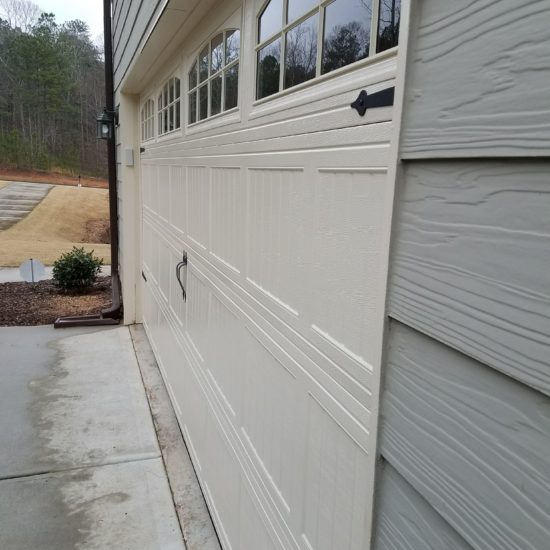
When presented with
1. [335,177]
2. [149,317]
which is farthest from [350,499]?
[149,317]

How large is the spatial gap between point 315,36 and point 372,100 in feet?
1.65

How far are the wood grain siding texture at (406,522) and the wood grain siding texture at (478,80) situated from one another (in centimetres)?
50

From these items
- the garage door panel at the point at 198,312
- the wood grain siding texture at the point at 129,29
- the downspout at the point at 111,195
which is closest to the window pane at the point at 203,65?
the wood grain siding texture at the point at 129,29

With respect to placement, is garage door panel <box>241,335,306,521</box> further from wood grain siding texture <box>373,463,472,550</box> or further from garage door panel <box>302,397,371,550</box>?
wood grain siding texture <box>373,463,472,550</box>

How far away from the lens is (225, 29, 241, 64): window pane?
236cm

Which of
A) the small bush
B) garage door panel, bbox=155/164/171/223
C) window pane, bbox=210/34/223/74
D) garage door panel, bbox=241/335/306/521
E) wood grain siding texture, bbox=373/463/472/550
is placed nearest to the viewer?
wood grain siding texture, bbox=373/463/472/550

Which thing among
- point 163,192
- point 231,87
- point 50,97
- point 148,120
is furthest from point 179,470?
point 50,97

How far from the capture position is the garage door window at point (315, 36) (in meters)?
1.18

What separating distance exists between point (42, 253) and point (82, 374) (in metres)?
9.22

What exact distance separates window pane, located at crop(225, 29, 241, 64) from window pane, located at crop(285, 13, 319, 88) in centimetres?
67

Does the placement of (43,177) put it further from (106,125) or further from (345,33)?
(345,33)

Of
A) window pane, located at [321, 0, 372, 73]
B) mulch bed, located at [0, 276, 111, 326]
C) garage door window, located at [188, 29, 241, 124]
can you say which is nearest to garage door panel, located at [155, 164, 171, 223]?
garage door window, located at [188, 29, 241, 124]

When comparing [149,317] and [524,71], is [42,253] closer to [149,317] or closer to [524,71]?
[149,317]

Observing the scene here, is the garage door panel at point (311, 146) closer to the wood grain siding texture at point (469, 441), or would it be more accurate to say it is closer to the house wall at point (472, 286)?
the house wall at point (472, 286)
